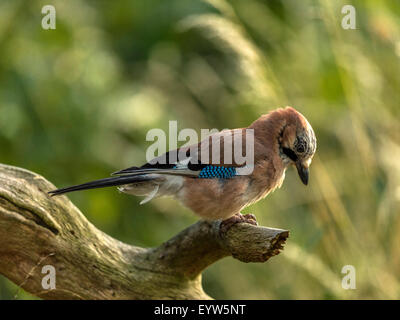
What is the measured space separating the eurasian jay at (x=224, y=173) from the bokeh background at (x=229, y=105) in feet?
2.11

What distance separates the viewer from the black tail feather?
137 inches

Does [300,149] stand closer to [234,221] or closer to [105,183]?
[234,221]

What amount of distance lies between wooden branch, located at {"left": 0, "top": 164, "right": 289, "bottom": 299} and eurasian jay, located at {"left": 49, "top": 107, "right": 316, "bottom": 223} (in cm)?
16

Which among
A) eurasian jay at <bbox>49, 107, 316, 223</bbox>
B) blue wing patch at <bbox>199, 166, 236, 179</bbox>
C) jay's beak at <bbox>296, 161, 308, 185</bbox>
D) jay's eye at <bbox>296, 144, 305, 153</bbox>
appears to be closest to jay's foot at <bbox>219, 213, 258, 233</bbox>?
eurasian jay at <bbox>49, 107, 316, 223</bbox>

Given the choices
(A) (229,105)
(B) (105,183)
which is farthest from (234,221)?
(A) (229,105)

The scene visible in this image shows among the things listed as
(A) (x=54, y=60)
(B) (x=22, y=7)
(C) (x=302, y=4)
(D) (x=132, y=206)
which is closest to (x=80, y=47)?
(A) (x=54, y=60)

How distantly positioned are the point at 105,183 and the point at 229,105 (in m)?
3.26

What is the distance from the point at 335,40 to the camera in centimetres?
509

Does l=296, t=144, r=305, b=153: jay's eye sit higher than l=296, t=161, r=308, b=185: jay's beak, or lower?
higher

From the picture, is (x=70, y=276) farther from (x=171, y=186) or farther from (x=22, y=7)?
(x=22, y=7)

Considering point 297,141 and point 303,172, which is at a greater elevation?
point 297,141

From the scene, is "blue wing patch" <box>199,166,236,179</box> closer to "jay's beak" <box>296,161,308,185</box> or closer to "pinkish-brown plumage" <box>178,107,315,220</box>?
"pinkish-brown plumage" <box>178,107,315,220</box>

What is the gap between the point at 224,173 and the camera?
4.03 m

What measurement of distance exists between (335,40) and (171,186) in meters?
1.98
